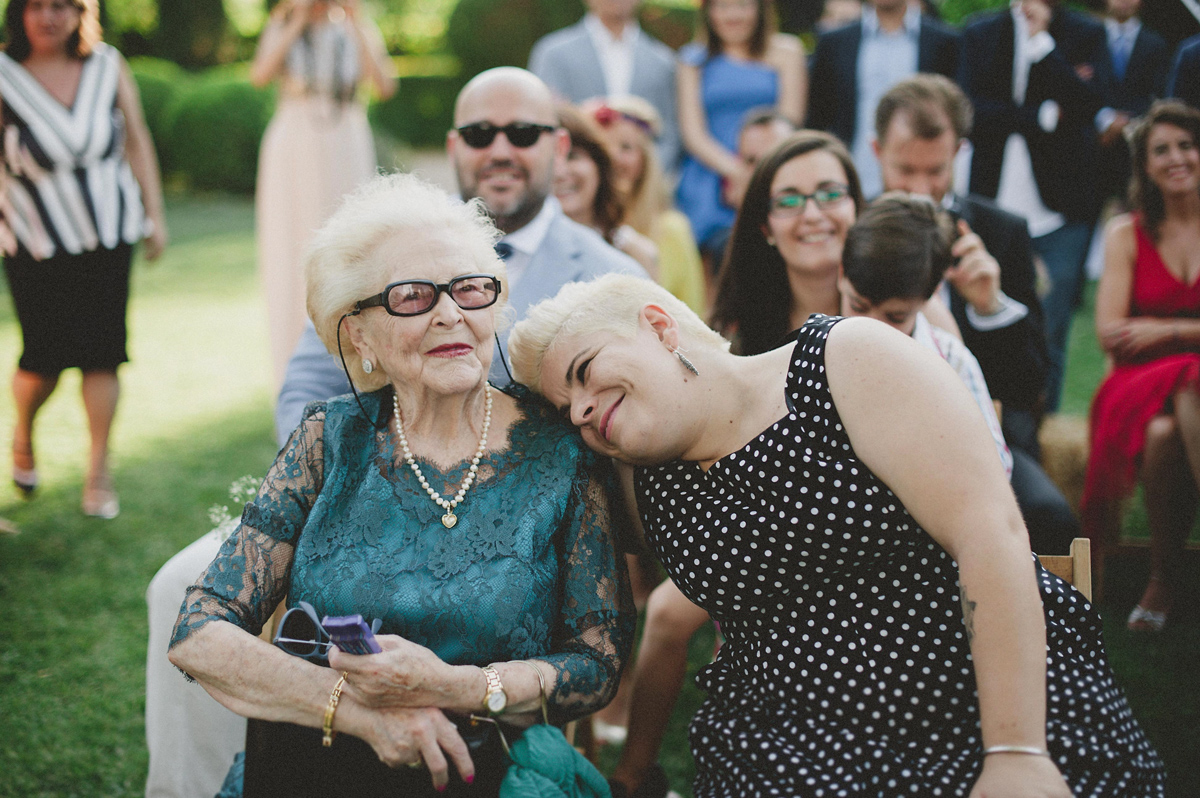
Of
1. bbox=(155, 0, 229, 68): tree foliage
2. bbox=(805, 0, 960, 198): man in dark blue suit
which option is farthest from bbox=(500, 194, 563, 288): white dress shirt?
bbox=(155, 0, 229, 68): tree foliage

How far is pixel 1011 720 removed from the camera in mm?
1706

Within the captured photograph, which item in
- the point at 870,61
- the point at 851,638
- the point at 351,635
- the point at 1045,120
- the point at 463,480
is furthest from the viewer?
the point at 870,61

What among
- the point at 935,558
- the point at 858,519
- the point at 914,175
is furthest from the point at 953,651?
the point at 914,175

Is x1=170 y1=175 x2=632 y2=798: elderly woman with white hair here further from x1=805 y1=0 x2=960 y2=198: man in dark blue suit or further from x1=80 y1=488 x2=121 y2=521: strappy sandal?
x1=805 y1=0 x2=960 y2=198: man in dark blue suit

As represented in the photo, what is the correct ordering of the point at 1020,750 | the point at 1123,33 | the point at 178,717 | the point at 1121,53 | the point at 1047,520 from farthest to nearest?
the point at 1123,33 < the point at 1121,53 < the point at 1047,520 < the point at 178,717 < the point at 1020,750

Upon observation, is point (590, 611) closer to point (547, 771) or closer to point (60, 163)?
point (547, 771)

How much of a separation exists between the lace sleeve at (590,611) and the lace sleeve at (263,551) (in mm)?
619

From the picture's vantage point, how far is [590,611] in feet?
6.93

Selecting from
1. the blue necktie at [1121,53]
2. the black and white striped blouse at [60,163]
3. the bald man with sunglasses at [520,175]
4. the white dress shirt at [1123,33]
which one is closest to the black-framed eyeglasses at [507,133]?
the bald man with sunglasses at [520,175]

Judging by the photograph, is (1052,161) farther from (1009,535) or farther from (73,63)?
(73,63)

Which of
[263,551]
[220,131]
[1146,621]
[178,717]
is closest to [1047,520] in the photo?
[1146,621]

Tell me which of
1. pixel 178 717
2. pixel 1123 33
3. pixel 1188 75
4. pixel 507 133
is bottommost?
pixel 178 717

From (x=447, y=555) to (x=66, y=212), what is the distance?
3872mm

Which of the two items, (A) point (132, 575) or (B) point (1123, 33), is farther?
(B) point (1123, 33)
